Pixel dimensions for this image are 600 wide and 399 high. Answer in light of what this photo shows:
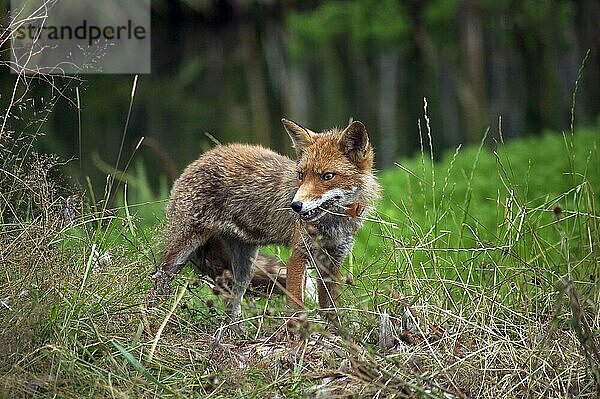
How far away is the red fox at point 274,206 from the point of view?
5.64m

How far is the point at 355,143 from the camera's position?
18.8ft

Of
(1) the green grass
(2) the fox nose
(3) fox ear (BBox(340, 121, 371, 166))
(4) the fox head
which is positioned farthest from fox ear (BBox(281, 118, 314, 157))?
(1) the green grass

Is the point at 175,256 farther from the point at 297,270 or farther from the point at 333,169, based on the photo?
the point at 333,169

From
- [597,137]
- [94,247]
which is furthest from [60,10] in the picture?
[94,247]

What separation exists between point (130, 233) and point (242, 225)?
29.8 inches

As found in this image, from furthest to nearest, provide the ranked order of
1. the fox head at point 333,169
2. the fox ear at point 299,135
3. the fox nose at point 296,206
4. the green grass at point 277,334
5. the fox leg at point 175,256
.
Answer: the fox leg at point 175,256, the fox ear at point 299,135, the fox head at point 333,169, the fox nose at point 296,206, the green grass at point 277,334

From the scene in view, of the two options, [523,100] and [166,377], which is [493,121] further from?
[166,377]

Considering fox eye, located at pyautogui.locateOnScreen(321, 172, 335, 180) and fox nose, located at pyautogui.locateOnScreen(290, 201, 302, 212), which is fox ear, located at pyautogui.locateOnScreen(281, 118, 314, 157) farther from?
fox nose, located at pyautogui.locateOnScreen(290, 201, 302, 212)

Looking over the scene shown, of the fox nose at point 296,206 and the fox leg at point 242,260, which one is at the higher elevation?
the fox nose at point 296,206

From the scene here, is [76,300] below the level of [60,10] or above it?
below

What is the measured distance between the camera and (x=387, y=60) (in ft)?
84.2

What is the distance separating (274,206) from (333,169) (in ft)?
1.81

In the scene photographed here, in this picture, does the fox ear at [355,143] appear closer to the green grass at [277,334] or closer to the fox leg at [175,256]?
the green grass at [277,334]

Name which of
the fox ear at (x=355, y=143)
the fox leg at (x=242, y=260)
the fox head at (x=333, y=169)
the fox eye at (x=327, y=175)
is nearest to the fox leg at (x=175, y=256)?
the fox leg at (x=242, y=260)
